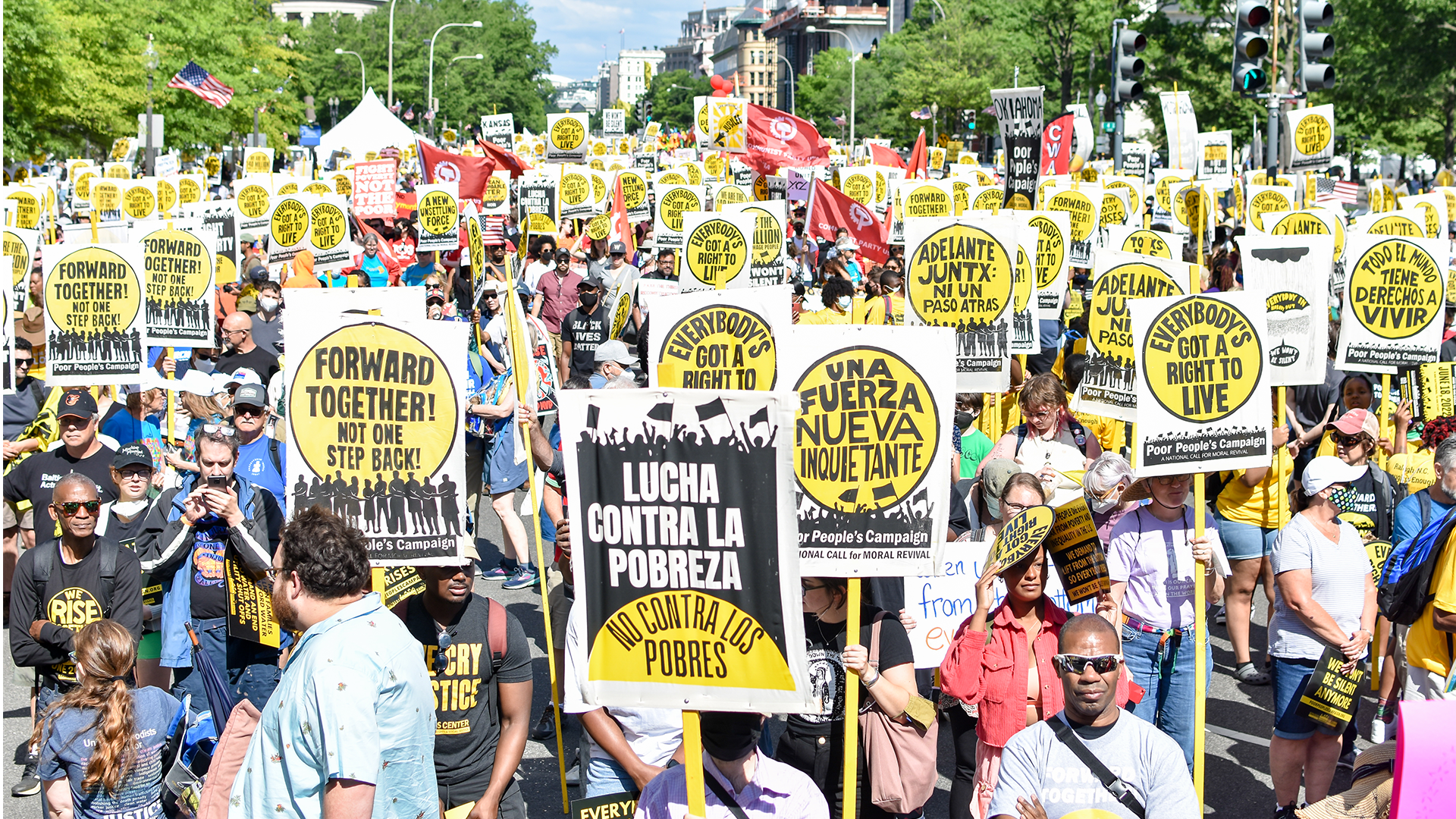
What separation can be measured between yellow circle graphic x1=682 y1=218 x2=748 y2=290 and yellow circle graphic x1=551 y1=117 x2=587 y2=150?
10.4 m

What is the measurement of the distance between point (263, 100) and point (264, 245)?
34.1 m

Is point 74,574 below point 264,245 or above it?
below

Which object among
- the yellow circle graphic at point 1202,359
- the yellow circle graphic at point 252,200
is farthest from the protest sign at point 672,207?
the yellow circle graphic at point 1202,359

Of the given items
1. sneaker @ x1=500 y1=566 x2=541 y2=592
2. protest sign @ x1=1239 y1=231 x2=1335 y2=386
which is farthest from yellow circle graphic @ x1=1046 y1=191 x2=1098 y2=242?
sneaker @ x1=500 y1=566 x2=541 y2=592

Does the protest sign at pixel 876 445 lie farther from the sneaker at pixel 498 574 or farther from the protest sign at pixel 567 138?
the protest sign at pixel 567 138

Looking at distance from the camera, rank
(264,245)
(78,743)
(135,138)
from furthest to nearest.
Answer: (135,138) < (264,245) < (78,743)

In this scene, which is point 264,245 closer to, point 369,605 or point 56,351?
point 56,351

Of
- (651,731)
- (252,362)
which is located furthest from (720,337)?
(252,362)

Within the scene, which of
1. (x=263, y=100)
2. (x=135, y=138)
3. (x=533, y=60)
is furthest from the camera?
(x=533, y=60)

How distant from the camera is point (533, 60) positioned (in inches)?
5325

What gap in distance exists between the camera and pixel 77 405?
7.78 m

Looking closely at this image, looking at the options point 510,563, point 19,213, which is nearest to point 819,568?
point 510,563

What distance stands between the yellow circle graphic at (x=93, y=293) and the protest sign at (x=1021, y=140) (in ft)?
28.2

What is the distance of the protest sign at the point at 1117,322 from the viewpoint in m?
7.37
